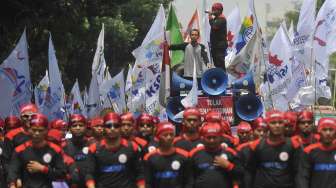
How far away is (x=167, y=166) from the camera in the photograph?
10969mm

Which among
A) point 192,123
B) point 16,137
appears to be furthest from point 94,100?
point 192,123

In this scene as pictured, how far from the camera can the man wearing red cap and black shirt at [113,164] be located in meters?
11.0

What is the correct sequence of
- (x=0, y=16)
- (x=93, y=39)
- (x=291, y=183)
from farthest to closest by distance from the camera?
(x=93, y=39) → (x=0, y=16) → (x=291, y=183)

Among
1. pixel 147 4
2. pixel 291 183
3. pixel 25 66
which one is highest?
pixel 147 4

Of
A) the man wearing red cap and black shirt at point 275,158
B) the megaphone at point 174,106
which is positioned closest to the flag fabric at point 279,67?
the megaphone at point 174,106

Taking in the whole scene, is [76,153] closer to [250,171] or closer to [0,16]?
[250,171]

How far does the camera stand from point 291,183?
36.0ft

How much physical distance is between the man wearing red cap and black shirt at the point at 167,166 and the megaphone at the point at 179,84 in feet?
26.8

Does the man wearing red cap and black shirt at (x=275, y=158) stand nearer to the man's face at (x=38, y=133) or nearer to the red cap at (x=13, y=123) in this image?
the man's face at (x=38, y=133)

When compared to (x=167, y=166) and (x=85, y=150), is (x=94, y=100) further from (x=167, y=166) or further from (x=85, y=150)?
(x=167, y=166)

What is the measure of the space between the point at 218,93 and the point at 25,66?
433 centimetres

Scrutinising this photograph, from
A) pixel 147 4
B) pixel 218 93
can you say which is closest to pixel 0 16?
pixel 218 93

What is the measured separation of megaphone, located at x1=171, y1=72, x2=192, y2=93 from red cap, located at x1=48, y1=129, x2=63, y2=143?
20.1 ft

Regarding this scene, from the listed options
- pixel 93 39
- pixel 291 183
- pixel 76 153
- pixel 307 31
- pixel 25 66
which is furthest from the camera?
pixel 93 39
